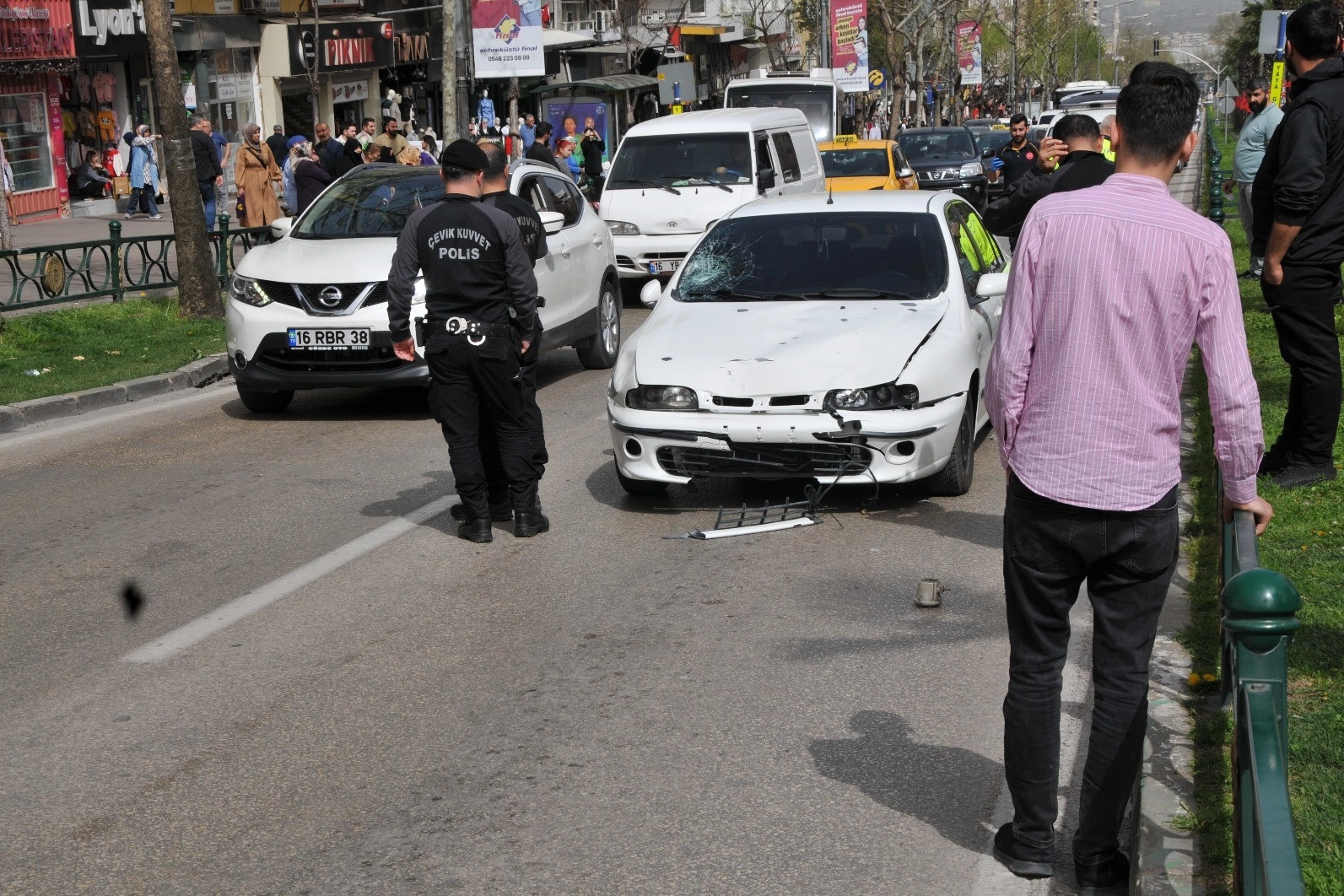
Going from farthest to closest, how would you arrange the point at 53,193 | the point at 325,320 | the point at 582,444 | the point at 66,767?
the point at 53,193 < the point at 325,320 < the point at 582,444 < the point at 66,767

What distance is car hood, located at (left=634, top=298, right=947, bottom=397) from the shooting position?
7.84 m

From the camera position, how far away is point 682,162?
61.9ft

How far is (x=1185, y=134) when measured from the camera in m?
3.68

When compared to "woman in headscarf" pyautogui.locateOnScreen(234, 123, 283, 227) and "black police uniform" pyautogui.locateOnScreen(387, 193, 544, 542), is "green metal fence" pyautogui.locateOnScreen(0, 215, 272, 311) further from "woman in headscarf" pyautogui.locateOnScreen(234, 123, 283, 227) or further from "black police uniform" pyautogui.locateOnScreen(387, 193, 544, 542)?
"black police uniform" pyautogui.locateOnScreen(387, 193, 544, 542)

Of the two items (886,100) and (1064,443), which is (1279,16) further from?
(886,100)

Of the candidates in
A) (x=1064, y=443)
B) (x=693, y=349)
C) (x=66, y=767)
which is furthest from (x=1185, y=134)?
(x=693, y=349)

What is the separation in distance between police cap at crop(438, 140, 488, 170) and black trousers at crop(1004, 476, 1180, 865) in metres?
4.34

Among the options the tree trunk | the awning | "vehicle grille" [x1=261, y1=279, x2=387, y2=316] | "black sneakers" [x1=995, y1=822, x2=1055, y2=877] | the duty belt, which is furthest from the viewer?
the awning

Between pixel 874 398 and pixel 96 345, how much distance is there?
933 cm

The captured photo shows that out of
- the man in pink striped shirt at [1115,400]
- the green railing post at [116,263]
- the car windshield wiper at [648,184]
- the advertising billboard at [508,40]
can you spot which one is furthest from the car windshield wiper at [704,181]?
the man in pink striped shirt at [1115,400]

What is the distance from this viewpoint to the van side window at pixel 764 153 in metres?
18.8

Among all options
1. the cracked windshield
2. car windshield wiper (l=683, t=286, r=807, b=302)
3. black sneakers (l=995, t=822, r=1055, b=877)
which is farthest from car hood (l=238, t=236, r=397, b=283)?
black sneakers (l=995, t=822, r=1055, b=877)

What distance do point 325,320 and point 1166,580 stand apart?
8288mm

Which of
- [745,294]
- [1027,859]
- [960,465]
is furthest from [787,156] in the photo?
[1027,859]
